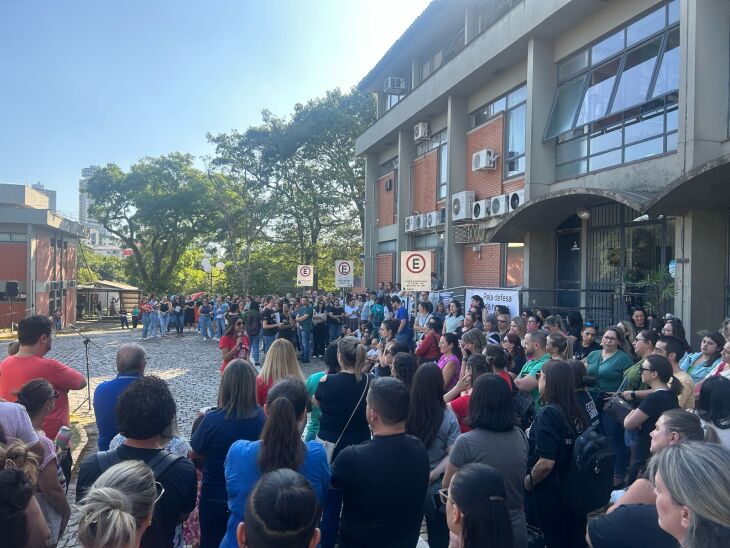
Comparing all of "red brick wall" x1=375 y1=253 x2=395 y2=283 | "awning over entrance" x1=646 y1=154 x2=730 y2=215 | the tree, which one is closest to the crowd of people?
"awning over entrance" x1=646 y1=154 x2=730 y2=215

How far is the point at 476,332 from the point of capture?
A: 6.06 metres

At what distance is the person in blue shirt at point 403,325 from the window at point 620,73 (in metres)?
5.90

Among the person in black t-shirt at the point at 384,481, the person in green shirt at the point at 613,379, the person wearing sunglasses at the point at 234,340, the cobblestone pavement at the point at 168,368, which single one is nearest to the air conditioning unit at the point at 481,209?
the cobblestone pavement at the point at 168,368

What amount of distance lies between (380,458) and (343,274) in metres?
16.4

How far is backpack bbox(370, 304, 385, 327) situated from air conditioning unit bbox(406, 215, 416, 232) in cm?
756

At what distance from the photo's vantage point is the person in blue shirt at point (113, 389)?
423 centimetres

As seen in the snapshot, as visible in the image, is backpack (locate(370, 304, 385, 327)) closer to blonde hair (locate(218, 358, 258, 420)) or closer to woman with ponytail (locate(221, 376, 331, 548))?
blonde hair (locate(218, 358, 258, 420))

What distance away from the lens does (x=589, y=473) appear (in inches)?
141

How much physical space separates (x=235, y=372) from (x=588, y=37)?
1307cm

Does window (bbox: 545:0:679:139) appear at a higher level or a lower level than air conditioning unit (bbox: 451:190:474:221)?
higher

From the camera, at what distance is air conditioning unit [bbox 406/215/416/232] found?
22.8 meters

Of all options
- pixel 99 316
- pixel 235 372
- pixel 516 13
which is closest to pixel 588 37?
pixel 516 13

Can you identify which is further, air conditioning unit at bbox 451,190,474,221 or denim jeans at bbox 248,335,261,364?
air conditioning unit at bbox 451,190,474,221

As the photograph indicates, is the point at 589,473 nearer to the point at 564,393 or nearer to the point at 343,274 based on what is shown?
the point at 564,393
